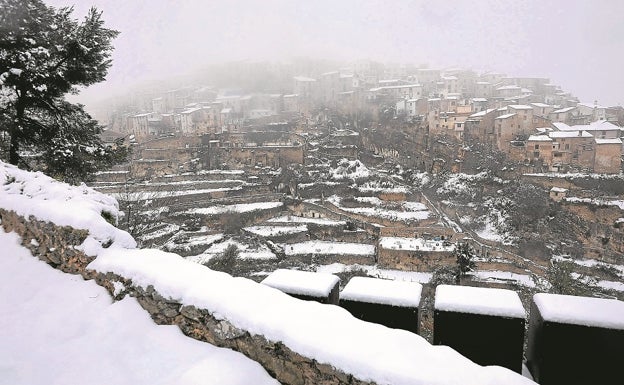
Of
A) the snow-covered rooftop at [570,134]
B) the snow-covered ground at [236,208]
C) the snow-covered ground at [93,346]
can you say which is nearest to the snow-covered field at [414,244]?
the snow-covered ground at [236,208]

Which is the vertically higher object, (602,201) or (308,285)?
(308,285)

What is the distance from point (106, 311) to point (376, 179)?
1356 inches

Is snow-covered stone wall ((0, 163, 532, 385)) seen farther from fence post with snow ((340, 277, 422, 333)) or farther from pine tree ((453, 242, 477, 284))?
pine tree ((453, 242, 477, 284))

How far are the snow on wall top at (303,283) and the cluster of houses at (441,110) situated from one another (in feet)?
116

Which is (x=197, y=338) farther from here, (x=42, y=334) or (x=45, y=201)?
(x=45, y=201)

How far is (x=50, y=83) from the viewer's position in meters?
7.31

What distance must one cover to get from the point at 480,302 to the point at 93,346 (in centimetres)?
290

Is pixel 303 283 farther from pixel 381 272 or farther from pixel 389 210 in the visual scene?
pixel 389 210

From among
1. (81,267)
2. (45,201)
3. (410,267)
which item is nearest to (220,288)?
(81,267)

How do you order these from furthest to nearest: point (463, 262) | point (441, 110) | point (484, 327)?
1. point (441, 110)
2. point (463, 262)
3. point (484, 327)

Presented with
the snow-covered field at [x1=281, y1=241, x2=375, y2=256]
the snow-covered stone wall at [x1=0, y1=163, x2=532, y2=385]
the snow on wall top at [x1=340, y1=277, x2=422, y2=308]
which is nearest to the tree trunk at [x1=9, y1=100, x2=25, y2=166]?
the snow-covered stone wall at [x1=0, y1=163, x2=532, y2=385]

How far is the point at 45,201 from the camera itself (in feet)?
14.5

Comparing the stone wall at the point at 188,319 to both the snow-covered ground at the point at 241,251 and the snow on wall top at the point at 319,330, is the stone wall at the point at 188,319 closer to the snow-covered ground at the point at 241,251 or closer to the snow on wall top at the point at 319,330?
the snow on wall top at the point at 319,330

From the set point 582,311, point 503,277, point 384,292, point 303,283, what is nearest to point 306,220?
point 503,277
